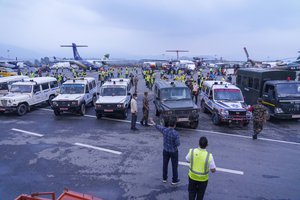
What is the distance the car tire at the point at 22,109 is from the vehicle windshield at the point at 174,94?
892 cm

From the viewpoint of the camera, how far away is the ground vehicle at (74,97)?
14.1 metres

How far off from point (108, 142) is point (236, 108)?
6.48 m

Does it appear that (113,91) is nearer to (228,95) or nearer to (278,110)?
(228,95)

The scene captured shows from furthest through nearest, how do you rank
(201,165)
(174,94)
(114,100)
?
(114,100)
(174,94)
(201,165)

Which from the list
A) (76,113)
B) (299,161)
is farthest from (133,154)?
(76,113)

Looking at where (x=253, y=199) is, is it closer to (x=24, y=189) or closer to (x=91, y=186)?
(x=91, y=186)

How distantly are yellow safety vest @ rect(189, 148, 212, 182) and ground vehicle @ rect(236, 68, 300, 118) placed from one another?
10236 mm

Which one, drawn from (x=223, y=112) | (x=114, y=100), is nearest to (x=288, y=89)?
(x=223, y=112)

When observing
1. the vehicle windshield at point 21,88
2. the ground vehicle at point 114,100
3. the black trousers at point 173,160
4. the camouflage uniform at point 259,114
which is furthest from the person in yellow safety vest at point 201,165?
the vehicle windshield at point 21,88

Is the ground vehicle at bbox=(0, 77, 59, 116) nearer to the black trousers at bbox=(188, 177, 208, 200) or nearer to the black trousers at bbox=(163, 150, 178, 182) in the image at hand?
the black trousers at bbox=(163, 150, 178, 182)

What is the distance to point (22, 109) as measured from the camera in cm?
1509

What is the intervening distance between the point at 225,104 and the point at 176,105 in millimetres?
2764

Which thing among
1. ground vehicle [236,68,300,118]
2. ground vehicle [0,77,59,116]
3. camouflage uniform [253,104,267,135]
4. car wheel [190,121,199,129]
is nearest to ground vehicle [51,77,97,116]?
ground vehicle [0,77,59,116]

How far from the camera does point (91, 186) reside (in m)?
6.48
